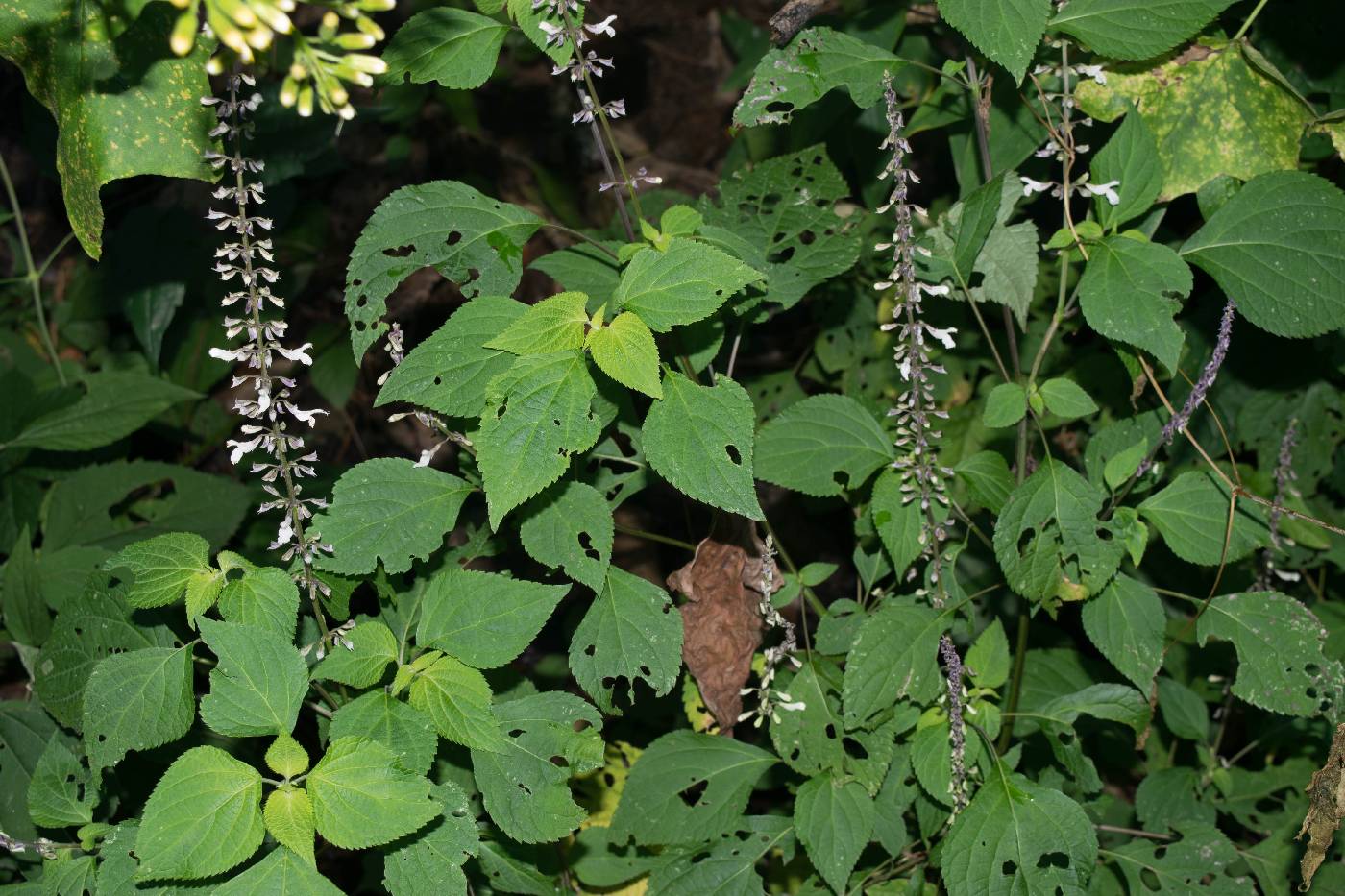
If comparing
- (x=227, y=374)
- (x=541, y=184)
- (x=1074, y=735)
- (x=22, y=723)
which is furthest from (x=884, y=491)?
(x=227, y=374)

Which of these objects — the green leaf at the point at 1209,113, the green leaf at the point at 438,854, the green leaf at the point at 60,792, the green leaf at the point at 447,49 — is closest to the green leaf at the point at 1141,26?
the green leaf at the point at 1209,113

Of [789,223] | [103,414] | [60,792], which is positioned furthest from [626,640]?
[103,414]

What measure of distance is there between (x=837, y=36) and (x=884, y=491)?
1035 mm

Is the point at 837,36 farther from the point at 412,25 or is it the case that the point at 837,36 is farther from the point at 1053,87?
the point at 412,25

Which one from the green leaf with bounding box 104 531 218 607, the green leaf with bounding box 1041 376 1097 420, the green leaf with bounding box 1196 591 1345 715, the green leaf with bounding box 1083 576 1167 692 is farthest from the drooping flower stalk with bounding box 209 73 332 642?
the green leaf with bounding box 1196 591 1345 715

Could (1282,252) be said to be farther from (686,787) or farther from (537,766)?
(537,766)

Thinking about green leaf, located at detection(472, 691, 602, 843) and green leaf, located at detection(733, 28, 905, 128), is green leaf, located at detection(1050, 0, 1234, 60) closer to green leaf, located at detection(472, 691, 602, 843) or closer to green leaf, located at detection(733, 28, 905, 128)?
green leaf, located at detection(733, 28, 905, 128)

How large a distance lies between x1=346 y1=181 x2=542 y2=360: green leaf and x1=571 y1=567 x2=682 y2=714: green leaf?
27.7 inches

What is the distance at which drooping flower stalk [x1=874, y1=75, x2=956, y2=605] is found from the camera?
2273 millimetres

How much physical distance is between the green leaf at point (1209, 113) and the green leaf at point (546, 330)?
1422mm

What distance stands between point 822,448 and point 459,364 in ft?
2.88

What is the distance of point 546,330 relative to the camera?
210cm

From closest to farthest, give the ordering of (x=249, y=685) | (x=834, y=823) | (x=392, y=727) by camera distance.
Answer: (x=249, y=685) < (x=392, y=727) < (x=834, y=823)

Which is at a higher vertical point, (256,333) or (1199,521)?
(256,333)
